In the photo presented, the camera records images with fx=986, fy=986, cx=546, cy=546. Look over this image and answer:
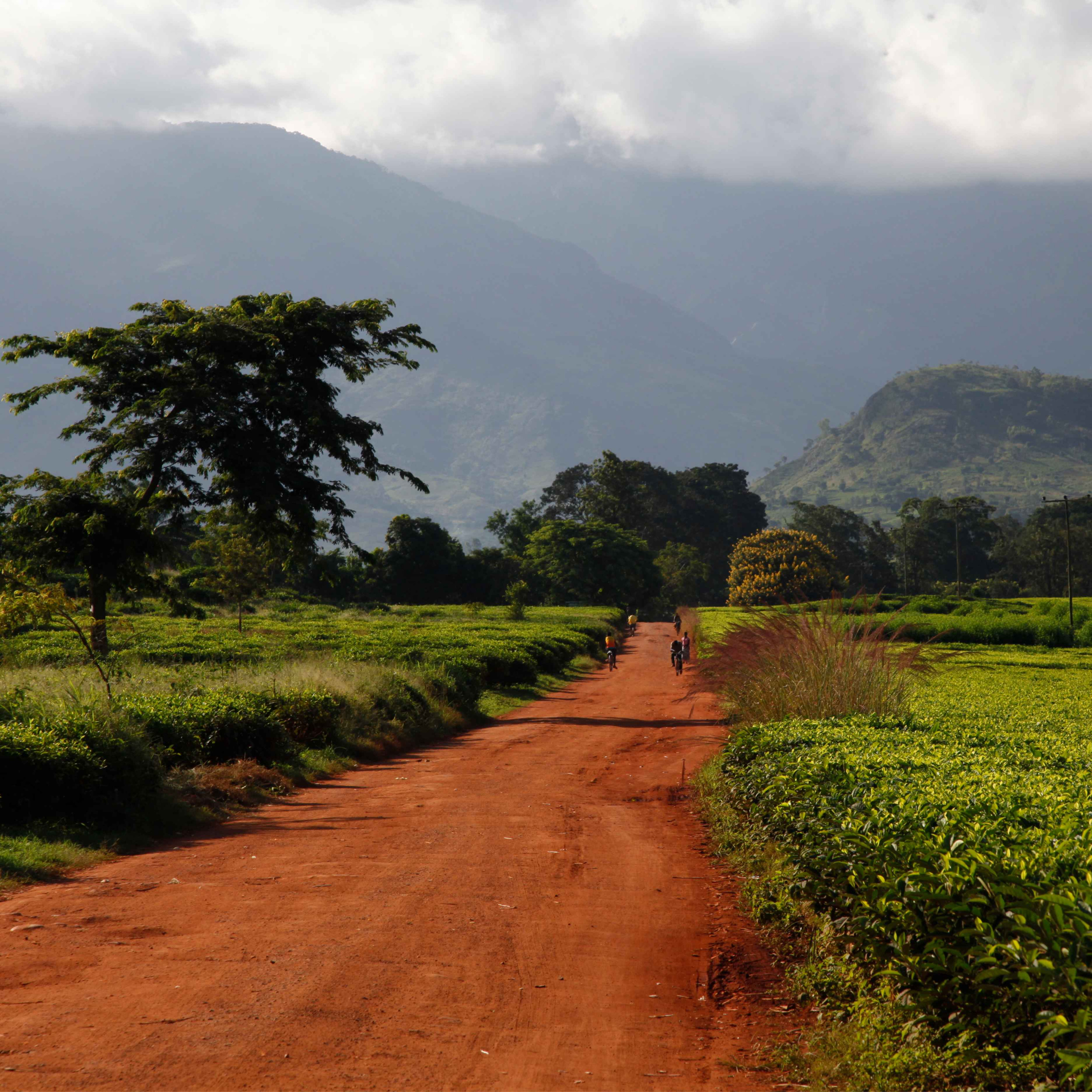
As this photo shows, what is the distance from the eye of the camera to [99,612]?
23312 mm

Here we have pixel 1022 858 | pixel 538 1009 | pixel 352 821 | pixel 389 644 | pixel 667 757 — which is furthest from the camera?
pixel 389 644

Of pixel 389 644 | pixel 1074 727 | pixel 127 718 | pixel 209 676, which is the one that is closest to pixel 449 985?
pixel 127 718

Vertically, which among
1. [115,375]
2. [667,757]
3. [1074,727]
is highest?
[115,375]

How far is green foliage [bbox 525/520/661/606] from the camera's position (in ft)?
264

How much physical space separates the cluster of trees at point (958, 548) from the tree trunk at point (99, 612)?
82.4m

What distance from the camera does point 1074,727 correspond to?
1302 centimetres

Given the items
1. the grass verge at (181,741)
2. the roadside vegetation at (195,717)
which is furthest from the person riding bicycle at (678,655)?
the grass verge at (181,741)

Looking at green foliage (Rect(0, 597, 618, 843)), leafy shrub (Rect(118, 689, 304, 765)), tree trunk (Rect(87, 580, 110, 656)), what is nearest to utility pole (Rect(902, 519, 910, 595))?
green foliage (Rect(0, 597, 618, 843))

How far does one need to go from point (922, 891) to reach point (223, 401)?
22.2 metres

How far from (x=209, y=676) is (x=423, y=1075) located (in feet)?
46.6

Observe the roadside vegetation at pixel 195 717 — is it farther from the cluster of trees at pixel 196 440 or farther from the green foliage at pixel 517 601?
the green foliage at pixel 517 601

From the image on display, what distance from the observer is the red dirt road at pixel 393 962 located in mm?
4703

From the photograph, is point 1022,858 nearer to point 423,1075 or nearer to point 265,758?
point 423,1075

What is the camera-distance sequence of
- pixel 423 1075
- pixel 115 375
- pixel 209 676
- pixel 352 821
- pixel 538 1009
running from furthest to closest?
1. pixel 115 375
2. pixel 209 676
3. pixel 352 821
4. pixel 538 1009
5. pixel 423 1075
